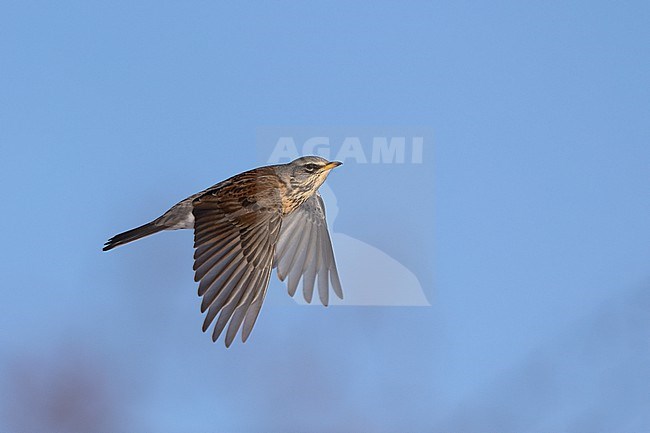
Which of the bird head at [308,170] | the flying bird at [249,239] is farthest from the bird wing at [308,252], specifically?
the bird head at [308,170]

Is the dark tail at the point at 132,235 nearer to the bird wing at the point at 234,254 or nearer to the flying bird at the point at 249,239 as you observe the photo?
the flying bird at the point at 249,239

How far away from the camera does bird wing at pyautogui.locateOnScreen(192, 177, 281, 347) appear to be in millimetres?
1986

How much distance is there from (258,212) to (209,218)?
5.2 inches

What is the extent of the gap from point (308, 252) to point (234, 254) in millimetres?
702

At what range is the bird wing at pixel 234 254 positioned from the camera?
6.52ft


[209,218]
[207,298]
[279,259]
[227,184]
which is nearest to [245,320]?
[207,298]

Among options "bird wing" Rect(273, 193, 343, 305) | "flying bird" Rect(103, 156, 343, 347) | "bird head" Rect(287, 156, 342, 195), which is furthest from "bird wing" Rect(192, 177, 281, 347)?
"bird wing" Rect(273, 193, 343, 305)

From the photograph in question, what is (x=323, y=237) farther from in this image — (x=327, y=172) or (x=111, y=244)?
A: (x=111, y=244)

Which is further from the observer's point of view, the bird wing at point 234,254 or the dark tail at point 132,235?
the dark tail at point 132,235

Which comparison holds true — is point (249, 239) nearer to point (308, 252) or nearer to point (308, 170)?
point (308, 170)

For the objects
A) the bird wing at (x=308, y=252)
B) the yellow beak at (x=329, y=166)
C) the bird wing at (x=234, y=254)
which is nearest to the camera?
the bird wing at (x=234, y=254)

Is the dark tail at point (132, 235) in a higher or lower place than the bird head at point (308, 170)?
lower

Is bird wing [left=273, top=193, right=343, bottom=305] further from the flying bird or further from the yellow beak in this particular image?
the yellow beak

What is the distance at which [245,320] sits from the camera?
2.00 metres
